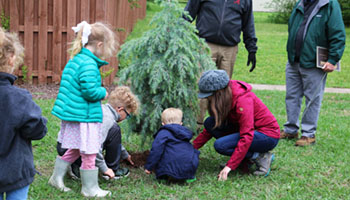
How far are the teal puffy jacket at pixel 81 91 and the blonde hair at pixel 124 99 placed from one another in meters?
0.42

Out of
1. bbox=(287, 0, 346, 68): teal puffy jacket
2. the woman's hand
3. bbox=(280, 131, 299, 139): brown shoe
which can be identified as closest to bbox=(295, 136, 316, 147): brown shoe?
bbox=(280, 131, 299, 139): brown shoe

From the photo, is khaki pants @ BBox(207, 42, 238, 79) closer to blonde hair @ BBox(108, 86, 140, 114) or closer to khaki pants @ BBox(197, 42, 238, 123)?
khaki pants @ BBox(197, 42, 238, 123)

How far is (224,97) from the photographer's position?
4.21 metres

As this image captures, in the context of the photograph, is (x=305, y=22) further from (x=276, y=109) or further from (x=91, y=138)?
(x=91, y=138)

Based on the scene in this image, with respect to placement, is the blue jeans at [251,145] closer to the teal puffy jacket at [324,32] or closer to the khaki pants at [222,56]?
the khaki pants at [222,56]

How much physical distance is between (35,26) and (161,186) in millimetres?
5356

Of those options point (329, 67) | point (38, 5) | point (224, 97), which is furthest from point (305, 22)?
point (38, 5)

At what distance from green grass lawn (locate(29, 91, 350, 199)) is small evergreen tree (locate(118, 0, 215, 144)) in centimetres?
44

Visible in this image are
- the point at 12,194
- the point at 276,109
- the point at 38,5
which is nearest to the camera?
the point at 12,194

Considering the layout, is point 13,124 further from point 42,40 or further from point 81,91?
point 42,40

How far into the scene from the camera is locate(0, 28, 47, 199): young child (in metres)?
2.57

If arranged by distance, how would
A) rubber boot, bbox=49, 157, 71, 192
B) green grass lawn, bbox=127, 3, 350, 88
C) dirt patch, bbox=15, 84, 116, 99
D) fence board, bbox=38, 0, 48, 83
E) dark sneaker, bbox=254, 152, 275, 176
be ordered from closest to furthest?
rubber boot, bbox=49, 157, 71, 192
dark sneaker, bbox=254, 152, 275, 176
dirt patch, bbox=15, 84, 116, 99
fence board, bbox=38, 0, 48, 83
green grass lawn, bbox=127, 3, 350, 88

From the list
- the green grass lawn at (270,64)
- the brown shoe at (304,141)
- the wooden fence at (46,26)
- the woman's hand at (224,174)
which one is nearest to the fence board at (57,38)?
the wooden fence at (46,26)

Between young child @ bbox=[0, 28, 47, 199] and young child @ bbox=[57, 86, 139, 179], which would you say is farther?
young child @ bbox=[57, 86, 139, 179]
